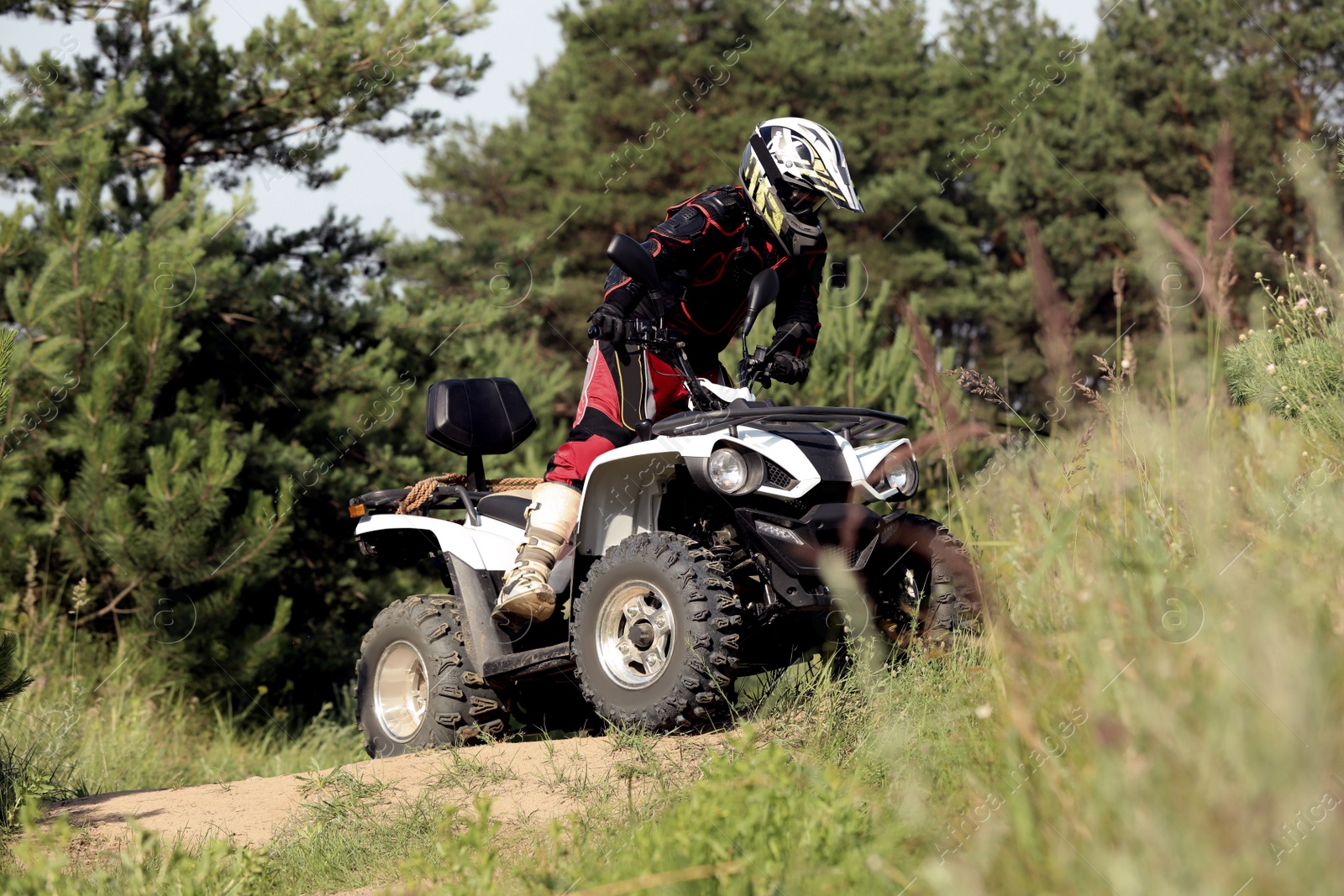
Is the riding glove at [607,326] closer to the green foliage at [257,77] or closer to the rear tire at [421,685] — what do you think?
the rear tire at [421,685]

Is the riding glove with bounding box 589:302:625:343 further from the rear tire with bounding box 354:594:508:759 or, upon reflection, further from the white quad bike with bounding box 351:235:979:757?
the rear tire with bounding box 354:594:508:759

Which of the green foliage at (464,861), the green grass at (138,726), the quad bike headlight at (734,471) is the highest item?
the quad bike headlight at (734,471)

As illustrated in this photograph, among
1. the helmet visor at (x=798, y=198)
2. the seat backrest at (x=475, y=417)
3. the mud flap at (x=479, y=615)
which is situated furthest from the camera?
the seat backrest at (x=475, y=417)

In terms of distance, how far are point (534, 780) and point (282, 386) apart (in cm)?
733

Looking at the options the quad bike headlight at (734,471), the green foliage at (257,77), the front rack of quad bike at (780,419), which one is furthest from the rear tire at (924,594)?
the green foliage at (257,77)

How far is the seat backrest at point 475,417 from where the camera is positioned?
5781 millimetres

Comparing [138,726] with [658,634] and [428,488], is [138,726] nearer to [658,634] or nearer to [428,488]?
[428,488]

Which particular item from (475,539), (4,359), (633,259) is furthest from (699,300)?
(4,359)

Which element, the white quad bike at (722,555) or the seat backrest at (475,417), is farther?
the seat backrest at (475,417)

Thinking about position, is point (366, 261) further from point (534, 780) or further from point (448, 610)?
point (534, 780)

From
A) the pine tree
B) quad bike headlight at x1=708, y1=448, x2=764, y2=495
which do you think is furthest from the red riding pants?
the pine tree

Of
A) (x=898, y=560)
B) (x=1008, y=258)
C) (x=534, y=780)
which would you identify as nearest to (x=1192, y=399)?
(x=898, y=560)

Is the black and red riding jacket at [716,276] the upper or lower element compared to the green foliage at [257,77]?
lower

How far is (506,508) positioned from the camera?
5.63 metres
